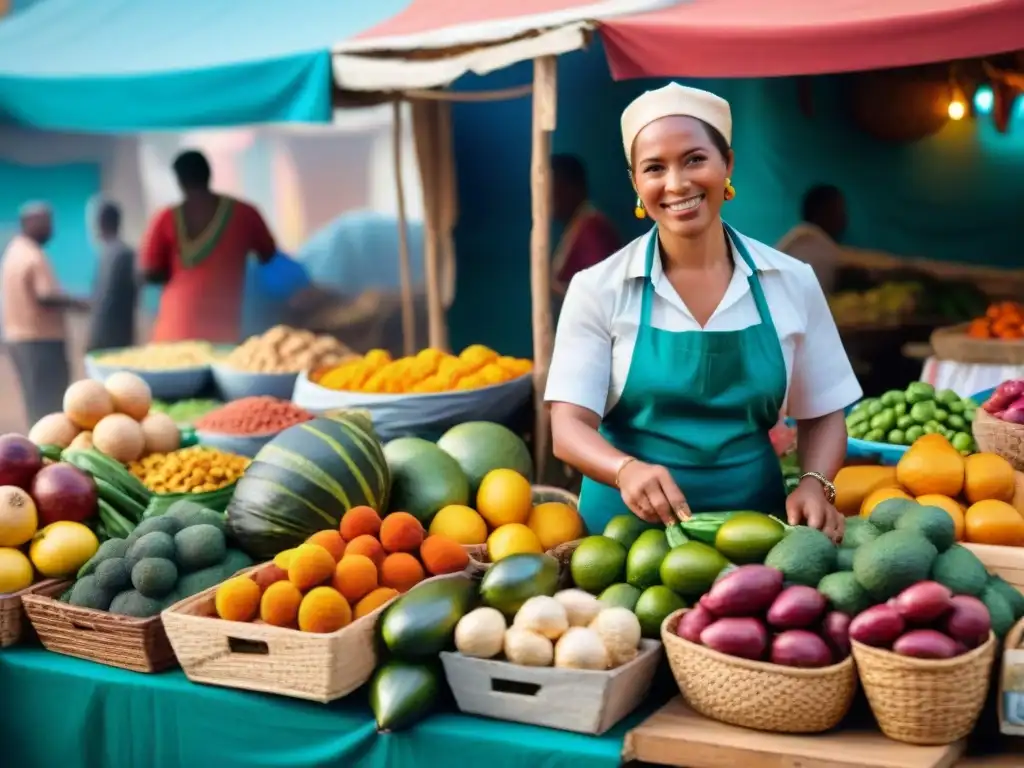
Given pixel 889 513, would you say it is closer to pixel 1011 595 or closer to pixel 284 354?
pixel 1011 595

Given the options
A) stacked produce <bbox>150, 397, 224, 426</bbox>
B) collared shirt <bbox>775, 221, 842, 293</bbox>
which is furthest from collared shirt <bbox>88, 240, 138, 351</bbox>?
collared shirt <bbox>775, 221, 842, 293</bbox>

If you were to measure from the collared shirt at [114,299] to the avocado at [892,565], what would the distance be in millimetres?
7810

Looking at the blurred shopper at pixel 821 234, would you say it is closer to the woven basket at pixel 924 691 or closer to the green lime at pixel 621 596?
the green lime at pixel 621 596

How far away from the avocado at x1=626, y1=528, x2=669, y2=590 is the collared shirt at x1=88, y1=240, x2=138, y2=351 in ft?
24.0

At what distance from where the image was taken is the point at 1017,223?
314 inches

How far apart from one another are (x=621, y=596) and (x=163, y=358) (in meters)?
4.81

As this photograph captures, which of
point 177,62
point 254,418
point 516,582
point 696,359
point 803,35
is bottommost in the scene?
point 254,418

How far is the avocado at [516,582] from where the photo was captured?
2.51 metres

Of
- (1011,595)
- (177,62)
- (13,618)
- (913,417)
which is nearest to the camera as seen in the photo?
(1011,595)

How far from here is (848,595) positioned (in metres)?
2.30

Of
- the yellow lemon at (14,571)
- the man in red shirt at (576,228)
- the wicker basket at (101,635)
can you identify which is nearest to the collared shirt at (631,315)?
the wicker basket at (101,635)

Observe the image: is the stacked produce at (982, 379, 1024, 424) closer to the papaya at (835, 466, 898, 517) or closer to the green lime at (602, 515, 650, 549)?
the papaya at (835, 466, 898, 517)

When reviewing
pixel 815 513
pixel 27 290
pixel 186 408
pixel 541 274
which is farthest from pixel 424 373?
pixel 27 290

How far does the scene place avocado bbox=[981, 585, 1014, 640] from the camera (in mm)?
2340
